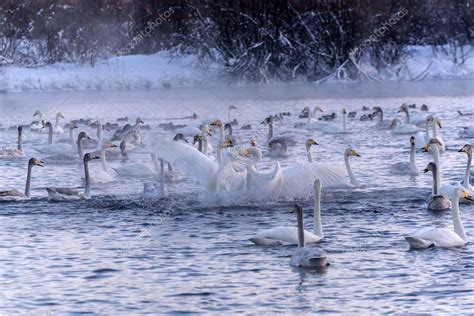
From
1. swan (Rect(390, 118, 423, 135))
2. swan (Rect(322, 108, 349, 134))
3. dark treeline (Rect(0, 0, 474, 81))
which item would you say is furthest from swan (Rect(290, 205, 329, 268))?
dark treeline (Rect(0, 0, 474, 81))

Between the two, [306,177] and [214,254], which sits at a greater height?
[306,177]

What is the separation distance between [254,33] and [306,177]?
30394 mm

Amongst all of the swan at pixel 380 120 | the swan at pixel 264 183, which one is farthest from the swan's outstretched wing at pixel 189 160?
the swan at pixel 380 120

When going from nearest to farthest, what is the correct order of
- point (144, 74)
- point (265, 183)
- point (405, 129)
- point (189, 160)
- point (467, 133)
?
point (265, 183) < point (189, 160) < point (467, 133) < point (405, 129) < point (144, 74)

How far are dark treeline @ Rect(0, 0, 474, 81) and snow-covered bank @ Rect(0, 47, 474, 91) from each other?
0.46m

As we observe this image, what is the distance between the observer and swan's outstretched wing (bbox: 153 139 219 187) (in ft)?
43.5

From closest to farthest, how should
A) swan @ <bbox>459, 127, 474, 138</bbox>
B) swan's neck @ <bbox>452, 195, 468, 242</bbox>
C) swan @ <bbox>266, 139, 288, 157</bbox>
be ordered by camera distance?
swan's neck @ <bbox>452, 195, 468, 242</bbox> → swan @ <bbox>266, 139, 288, 157</bbox> → swan @ <bbox>459, 127, 474, 138</bbox>

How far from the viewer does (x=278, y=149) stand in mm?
19250

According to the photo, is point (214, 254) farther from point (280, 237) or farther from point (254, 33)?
point (254, 33)

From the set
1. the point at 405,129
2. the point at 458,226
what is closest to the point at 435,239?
the point at 458,226

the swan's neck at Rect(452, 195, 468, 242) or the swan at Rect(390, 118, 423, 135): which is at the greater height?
the swan at Rect(390, 118, 423, 135)

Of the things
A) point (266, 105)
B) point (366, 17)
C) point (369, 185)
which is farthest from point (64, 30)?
point (369, 185)

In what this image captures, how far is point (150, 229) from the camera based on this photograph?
1166cm

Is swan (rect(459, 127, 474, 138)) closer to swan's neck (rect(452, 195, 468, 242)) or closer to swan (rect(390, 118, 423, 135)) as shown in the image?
swan (rect(390, 118, 423, 135))
